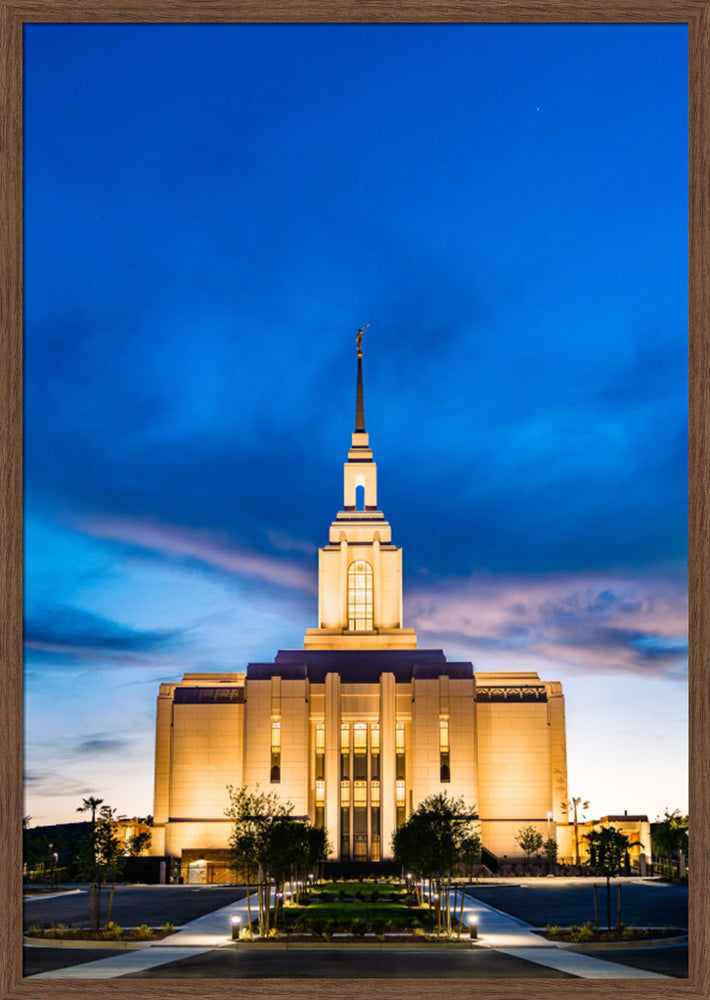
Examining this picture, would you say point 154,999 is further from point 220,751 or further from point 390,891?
point 220,751

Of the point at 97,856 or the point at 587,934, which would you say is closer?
the point at 587,934

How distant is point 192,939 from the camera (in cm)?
2336

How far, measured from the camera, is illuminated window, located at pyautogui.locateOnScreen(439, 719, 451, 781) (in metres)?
67.0

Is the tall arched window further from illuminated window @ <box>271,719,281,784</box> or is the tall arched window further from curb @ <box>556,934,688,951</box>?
curb @ <box>556,934,688,951</box>

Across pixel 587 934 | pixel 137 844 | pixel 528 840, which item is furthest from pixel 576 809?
pixel 587 934

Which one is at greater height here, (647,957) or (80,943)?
(647,957)

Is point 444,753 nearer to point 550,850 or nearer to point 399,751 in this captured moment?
point 399,751

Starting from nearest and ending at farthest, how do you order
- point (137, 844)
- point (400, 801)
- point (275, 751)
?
1. point (137, 844)
2. point (275, 751)
3. point (400, 801)

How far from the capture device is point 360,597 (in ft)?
270

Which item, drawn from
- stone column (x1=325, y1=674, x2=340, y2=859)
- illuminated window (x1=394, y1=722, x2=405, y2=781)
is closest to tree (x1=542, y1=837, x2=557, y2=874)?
illuminated window (x1=394, y1=722, x2=405, y2=781)

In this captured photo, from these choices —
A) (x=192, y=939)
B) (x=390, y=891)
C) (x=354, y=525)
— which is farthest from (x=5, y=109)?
(x=354, y=525)

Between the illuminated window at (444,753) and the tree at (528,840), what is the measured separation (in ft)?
18.0

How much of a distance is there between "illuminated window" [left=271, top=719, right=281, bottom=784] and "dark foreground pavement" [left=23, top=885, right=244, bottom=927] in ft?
58.5

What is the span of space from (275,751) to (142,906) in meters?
31.9
